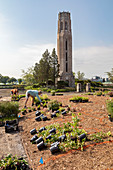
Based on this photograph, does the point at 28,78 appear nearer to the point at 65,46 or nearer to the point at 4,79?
the point at 65,46

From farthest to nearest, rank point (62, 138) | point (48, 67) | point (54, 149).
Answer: point (48, 67) → point (62, 138) → point (54, 149)

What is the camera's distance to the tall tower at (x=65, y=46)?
137 ft

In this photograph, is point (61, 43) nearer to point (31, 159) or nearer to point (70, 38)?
point (70, 38)

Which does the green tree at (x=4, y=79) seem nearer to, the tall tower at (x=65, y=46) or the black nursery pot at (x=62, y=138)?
the tall tower at (x=65, y=46)

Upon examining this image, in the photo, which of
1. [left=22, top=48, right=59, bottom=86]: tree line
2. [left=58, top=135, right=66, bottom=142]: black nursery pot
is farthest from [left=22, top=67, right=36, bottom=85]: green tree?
[left=58, top=135, right=66, bottom=142]: black nursery pot

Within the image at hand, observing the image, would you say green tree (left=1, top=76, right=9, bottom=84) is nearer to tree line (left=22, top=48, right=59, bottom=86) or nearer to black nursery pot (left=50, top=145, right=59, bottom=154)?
tree line (left=22, top=48, right=59, bottom=86)

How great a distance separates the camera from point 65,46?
42.8m

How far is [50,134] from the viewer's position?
498 centimetres

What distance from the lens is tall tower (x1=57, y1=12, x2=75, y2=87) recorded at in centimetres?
4187

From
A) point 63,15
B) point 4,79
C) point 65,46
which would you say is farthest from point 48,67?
point 4,79

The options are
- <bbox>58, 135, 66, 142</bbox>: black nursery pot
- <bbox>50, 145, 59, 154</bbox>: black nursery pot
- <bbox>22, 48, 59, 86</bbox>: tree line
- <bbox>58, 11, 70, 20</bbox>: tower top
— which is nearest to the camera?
<bbox>50, 145, 59, 154</bbox>: black nursery pot

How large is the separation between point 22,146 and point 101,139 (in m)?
2.77

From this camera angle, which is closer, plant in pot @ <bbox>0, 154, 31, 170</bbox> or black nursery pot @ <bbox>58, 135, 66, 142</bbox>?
→ plant in pot @ <bbox>0, 154, 31, 170</bbox>

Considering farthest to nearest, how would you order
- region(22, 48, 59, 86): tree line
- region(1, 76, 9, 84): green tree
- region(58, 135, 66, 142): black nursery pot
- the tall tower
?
1. region(1, 76, 9, 84): green tree
2. the tall tower
3. region(22, 48, 59, 86): tree line
4. region(58, 135, 66, 142): black nursery pot
